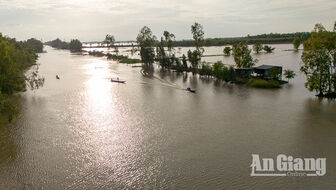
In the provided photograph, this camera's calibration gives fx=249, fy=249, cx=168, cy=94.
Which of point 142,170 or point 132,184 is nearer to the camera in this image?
point 132,184

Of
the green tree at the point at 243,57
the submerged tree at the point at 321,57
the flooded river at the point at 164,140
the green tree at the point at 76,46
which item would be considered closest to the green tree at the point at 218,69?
the green tree at the point at 243,57

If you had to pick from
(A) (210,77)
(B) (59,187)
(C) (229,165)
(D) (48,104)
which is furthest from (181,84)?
(B) (59,187)

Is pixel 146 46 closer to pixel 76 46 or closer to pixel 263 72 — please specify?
pixel 263 72

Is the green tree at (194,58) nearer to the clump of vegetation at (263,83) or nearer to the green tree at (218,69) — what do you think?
the green tree at (218,69)

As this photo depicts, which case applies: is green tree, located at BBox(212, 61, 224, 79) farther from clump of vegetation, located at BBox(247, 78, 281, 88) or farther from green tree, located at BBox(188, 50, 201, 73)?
green tree, located at BBox(188, 50, 201, 73)

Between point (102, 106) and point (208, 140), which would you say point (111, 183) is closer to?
point (208, 140)

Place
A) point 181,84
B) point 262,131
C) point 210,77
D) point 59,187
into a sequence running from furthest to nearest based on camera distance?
1. point 210,77
2. point 181,84
3. point 262,131
4. point 59,187
